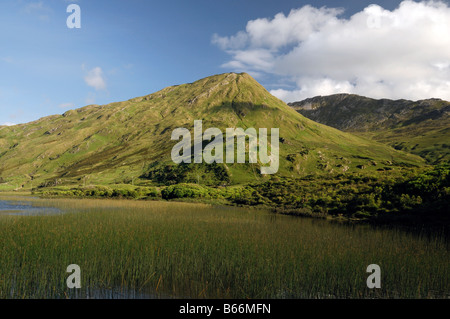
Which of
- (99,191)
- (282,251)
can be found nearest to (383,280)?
(282,251)

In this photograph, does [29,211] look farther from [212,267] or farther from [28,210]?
[212,267]

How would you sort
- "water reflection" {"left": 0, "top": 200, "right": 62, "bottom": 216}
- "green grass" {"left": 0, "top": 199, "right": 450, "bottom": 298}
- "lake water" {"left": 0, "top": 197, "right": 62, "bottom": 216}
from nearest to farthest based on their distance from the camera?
"green grass" {"left": 0, "top": 199, "right": 450, "bottom": 298} → "water reflection" {"left": 0, "top": 200, "right": 62, "bottom": 216} → "lake water" {"left": 0, "top": 197, "right": 62, "bottom": 216}

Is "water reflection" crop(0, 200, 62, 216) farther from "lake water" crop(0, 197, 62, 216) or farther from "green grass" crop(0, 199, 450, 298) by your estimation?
"green grass" crop(0, 199, 450, 298)

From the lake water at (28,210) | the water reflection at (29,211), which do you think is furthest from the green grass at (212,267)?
the lake water at (28,210)

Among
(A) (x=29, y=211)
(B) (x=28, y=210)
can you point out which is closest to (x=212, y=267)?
(A) (x=29, y=211)

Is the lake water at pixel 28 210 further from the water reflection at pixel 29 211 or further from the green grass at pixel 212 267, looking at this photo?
the green grass at pixel 212 267

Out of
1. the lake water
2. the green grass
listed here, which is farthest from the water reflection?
the green grass

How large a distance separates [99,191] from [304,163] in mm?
135714

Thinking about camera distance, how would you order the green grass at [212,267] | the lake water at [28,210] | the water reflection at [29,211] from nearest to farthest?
the green grass at [212,267] < the water reflection at [29,211] < the lake water at [28,210]

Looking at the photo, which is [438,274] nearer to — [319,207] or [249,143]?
[319,207]

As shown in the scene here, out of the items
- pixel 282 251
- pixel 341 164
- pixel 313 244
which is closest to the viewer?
pixel 282 251

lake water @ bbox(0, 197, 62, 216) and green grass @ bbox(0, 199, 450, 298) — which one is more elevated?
lake water @ bbox(0, 197, 62, 216)
